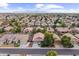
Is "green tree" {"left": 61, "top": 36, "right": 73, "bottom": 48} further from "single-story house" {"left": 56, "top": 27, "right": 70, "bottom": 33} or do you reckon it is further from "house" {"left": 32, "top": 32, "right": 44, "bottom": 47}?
"house" {"left": 32, "top": 32, "right": 44, "bottom": 47}

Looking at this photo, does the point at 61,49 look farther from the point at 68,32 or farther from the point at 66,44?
the point at 68,32

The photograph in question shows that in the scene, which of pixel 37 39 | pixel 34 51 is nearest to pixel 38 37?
pixel 37 39

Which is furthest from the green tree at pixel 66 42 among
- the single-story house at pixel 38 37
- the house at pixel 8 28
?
the house at pixel 8 28

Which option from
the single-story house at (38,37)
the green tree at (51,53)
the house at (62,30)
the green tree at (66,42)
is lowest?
the green tree at (51,53)

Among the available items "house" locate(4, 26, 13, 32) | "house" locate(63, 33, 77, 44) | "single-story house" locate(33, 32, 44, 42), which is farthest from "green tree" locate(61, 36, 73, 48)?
"house" locate(4, 26, 13, 32)

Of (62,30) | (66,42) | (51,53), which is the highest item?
(62,30)

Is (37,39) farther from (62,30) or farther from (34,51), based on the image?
(62,30)

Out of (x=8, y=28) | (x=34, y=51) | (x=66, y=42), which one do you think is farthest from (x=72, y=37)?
(x=8, y=28)

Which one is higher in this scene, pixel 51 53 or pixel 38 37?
pixel 38 37

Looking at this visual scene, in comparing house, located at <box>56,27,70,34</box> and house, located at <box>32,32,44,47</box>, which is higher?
house, located at <box>56,27,70,34</box>

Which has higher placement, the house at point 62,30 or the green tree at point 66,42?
the house at point 62,30

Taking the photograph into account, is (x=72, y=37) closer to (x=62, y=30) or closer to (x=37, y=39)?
(x=62, y=30)

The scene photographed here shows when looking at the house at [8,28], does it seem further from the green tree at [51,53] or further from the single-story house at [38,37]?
the green tree at [51,53]
